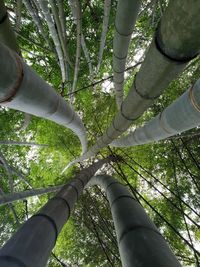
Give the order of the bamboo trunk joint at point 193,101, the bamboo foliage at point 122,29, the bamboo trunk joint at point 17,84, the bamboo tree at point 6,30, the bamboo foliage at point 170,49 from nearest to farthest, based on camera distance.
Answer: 1. the bamboo foliage at point 170,49
2. the bamboo trunk joint at point 17,84
3. the bamboo trunk joint at point 193,101
4. the bamboo tree at point 6,30
5. the bamboo foliage at point 122,29

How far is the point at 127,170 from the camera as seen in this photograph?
9.18 m

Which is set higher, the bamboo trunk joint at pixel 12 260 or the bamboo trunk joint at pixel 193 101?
the bamboo trunk joint at pixel 193 101

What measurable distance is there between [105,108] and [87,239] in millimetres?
4217

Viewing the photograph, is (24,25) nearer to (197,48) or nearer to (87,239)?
(197,48)

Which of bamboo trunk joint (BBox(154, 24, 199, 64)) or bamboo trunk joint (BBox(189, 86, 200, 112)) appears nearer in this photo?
bamboo trunk joint (BBox(154, 24, 199, 64))

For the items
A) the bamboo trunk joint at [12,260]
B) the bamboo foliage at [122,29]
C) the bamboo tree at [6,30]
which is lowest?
the bamboo trunk joint at [12,260]

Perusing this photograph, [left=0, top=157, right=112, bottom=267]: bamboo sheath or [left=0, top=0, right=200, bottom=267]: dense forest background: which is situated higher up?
[left=0, top=0, right=200, bottom=267]: dense forest background

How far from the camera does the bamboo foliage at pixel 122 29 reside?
8.92 ft

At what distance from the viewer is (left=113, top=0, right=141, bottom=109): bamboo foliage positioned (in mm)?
2719

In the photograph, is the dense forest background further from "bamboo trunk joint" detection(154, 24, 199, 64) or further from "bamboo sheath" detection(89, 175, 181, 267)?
"bamboo trunk joint" detection(154, 24, 199, 64)

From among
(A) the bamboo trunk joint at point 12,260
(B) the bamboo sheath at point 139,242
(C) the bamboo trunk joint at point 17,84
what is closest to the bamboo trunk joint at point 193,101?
(B) the bamboo sheath at point 139,242

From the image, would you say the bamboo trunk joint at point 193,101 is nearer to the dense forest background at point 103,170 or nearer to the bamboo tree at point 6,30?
the bamboo tree at point 6,30

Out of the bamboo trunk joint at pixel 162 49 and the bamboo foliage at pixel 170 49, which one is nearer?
the bamboo foliage at pixel 170 49

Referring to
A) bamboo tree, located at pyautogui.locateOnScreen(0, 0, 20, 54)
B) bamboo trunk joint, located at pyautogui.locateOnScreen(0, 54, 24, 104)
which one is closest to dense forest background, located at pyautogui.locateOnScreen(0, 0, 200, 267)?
bamboo tree, located at pyautogui.locateOnScreen(0, 0, 20, 54)
